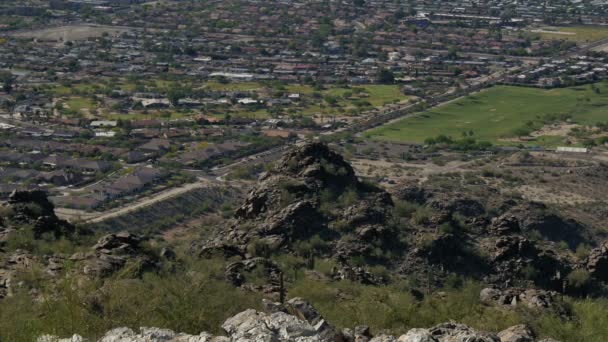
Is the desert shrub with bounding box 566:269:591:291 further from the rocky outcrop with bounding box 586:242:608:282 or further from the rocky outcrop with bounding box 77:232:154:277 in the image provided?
the rocky outcrop with bounding box 77:232:154:277

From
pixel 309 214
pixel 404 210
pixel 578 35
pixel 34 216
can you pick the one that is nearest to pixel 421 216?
pixel 404 210

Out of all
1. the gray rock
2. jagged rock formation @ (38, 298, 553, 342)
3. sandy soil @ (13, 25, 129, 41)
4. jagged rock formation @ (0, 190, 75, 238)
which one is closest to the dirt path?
jagged rock formation @ (0, 190, 75, 238)

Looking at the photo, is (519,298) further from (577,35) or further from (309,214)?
(577,35)

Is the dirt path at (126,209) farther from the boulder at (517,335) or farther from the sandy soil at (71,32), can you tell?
the sandy soil at (71,32)

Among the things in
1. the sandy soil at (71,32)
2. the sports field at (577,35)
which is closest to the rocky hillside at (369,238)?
the sandy soil at (71,32)

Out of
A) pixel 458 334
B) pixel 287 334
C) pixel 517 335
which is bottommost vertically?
pixel 517 335

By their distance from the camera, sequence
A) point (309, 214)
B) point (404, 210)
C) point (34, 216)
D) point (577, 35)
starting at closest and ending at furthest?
1. point (34, 216)
2. point (309, 214)
3. point (404, 210)
4. point (577, 35)
